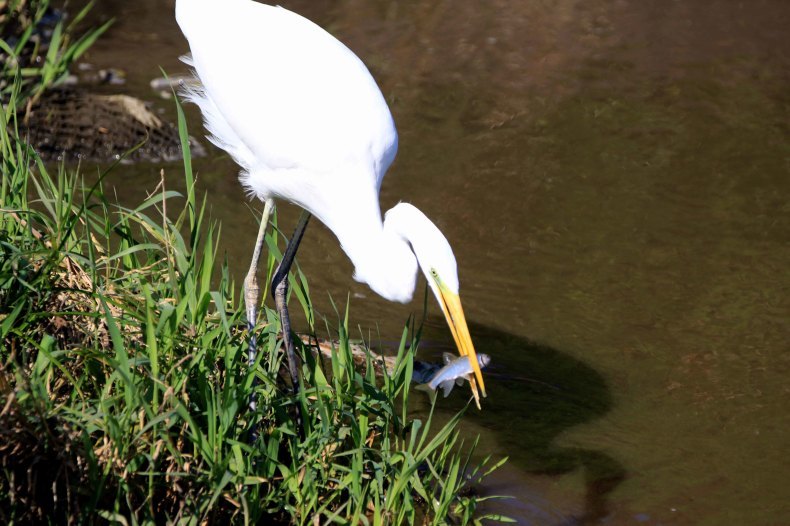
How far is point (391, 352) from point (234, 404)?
67.8 inches

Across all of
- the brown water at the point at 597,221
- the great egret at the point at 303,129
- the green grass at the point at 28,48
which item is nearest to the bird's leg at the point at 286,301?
the great egret at the point at 303,129

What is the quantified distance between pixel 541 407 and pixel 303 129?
5.04 ft

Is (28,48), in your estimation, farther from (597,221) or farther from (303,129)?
(597,221)

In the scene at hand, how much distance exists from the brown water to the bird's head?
779 mm

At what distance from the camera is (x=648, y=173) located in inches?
232

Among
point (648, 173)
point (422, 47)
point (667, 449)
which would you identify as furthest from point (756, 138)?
point (667, 449)

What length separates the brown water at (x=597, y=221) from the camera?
149 inches

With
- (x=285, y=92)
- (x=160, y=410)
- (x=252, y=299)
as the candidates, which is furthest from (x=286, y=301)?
(x=160, y=410)

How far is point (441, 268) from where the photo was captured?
300cm

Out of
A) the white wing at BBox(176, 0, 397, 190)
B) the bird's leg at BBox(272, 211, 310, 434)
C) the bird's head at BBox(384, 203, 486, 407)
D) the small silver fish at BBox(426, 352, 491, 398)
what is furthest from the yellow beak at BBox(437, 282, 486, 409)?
the white wing at BBox(176, 0, 397, 190)

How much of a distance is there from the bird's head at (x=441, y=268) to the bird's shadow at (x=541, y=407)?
0.80 m

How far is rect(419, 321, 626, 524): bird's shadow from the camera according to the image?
370cm

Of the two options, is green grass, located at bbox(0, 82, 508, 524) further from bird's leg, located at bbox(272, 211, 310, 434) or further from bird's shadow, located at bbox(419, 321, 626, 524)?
bird's shadow, located at bbox(419, 321, 626, 524)

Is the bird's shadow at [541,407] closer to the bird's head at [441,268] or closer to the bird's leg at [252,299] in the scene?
the bird's head at [441,268]
